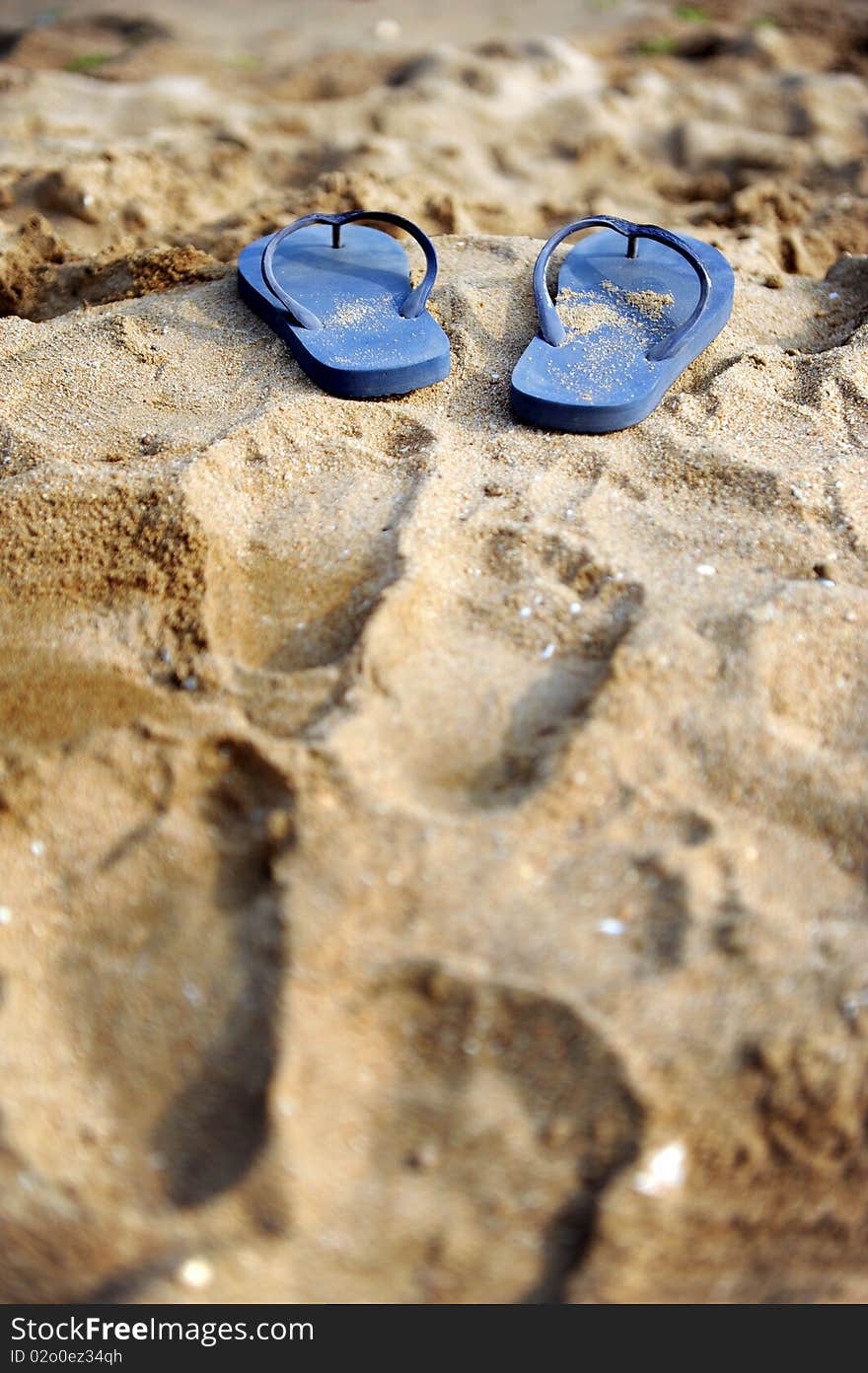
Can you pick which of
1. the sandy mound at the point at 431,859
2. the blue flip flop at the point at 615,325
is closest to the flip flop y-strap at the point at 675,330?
the blue flip flop at the point at 615,325

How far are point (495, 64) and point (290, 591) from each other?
3.42 metres

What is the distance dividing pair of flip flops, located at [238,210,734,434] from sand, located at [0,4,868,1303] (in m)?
0.07

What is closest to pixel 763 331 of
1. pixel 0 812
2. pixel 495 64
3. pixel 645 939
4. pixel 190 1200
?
pixel 645 939

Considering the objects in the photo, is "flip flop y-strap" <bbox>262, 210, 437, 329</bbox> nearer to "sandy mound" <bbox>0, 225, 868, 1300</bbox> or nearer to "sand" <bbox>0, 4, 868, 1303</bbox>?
"sand" <bbox>0, 4, 868, 1303</bbox>

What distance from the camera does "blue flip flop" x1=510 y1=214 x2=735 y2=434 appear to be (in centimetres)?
212

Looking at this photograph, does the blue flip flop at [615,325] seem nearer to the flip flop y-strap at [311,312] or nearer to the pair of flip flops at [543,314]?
the pair of flip flops at [543,314]

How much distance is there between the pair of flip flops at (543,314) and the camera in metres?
2.15

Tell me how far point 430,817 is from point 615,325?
138cm

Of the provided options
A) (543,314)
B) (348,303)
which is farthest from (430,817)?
(348,303)

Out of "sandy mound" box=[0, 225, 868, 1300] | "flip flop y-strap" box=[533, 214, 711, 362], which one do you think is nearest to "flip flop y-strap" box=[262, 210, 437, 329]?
"flip flop y-strap" box=[533, 214, 711, 362]

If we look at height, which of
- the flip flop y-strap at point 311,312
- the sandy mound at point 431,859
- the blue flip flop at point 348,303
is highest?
the flip flop y-strap at point 311,312

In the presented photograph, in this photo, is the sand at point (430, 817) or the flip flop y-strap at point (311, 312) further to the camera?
the flip flop y-strap at point (311, 312)

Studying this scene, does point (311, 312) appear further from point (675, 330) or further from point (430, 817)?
point (430, 817)

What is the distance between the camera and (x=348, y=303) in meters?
2.41
